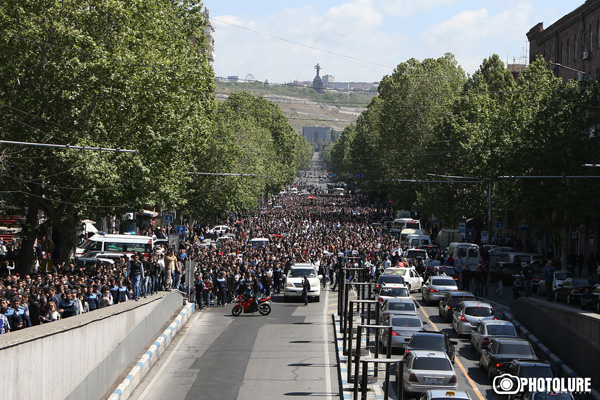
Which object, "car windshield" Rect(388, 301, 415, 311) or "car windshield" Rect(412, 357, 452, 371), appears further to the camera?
"car windshield" Rect(388, 301, 415, 311)

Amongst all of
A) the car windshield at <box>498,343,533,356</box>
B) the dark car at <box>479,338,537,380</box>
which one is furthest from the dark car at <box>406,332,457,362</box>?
the car windshield at <box>498,343,533,356</box>

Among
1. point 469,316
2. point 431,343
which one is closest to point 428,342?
point 431,343

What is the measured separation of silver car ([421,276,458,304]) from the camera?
117ft

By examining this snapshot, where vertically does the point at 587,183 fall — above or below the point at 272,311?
above

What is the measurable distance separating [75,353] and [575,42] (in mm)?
55248

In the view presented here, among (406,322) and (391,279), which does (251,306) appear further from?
(406,322)

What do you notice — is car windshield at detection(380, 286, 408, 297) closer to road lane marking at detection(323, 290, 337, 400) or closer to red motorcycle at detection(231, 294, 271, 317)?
road lane marking at detection(323, 290, 337, 400)

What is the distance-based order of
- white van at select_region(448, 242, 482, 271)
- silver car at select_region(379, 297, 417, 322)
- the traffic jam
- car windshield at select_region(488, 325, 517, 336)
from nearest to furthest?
the traffic jam < car windshield at select_region(488, 325, 517, 336) < silver car at select_region(379, 297, 417, 322) < white van at select_region(448, 242, 482, 271)

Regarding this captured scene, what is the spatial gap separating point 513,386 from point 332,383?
4273 millimetres

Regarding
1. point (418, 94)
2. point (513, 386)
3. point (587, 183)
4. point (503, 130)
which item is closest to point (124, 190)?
point (513, 386)

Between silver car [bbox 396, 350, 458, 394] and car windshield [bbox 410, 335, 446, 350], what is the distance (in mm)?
2215

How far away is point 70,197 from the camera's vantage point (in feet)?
109

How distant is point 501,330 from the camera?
77.1 ft

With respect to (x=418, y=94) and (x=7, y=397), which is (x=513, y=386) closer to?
(x=7, y=397)
